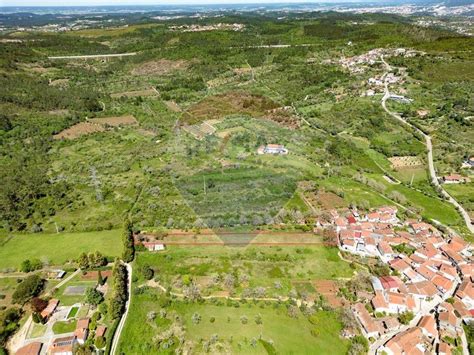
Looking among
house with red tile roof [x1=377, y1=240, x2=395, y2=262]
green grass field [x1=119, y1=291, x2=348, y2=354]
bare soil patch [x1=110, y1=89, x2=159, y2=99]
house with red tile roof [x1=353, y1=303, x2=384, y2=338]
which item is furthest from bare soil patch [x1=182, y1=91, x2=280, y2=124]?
bare soil patch [x1=110, y1=89, x2=159, y2=99]

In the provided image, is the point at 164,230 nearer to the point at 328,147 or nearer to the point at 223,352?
the point at 223,352

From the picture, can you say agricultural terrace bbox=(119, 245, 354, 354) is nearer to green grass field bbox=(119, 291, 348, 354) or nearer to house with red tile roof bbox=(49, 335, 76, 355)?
green grass field bbox=(119, 291, 348, 354)

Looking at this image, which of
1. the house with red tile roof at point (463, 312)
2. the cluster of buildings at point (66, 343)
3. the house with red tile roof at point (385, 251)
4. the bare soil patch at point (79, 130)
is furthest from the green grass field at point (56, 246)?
the bare soil patch at point (79, 130)

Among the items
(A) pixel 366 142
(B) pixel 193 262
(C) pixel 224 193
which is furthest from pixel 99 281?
(A) pixel 366 142

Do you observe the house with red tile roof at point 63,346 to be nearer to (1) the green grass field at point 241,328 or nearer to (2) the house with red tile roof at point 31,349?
(2) the house with red tile roof at point 31,349

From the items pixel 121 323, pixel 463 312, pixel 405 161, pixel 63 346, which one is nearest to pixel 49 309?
pixel 63 346

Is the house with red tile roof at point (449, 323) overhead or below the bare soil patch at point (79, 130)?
overhead

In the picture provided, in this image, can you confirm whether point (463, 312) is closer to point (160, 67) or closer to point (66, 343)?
point (66, 343)
